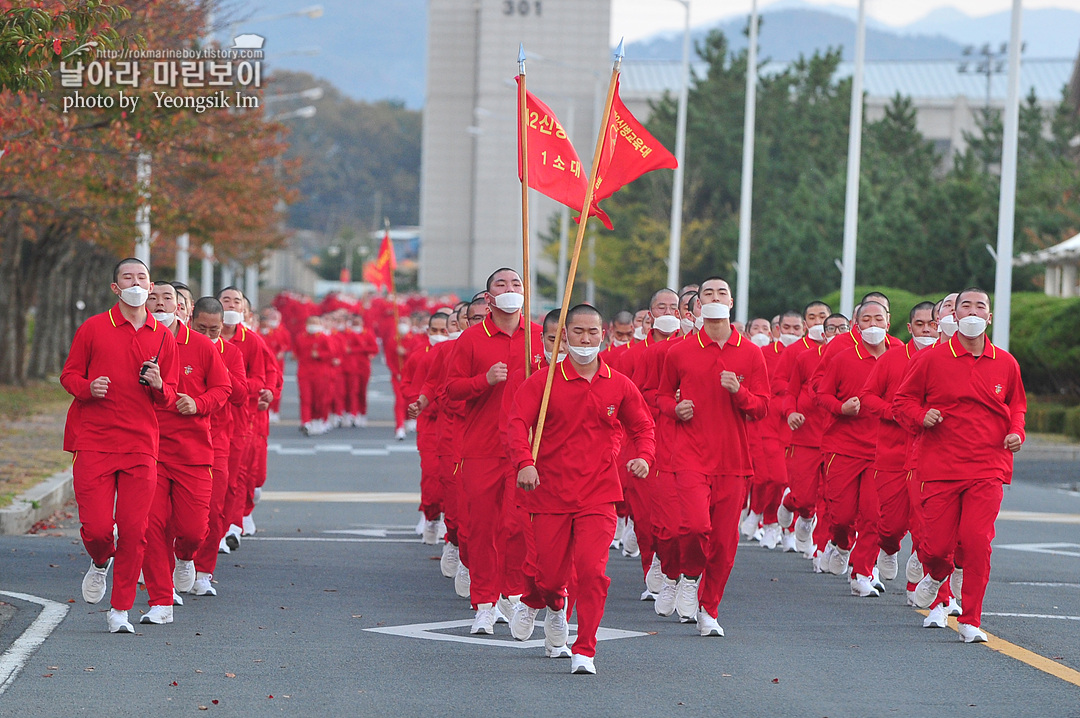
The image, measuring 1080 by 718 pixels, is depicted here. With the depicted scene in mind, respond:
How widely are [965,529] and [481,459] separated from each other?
9.06 feet

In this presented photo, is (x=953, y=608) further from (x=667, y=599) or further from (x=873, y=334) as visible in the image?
(x=873, y=334)

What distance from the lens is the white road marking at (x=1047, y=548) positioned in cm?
1421

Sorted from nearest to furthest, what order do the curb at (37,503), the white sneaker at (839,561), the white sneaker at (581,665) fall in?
the white sneaker at (581,665) < the white sneaker at (839,561) < the curb at (37,503)

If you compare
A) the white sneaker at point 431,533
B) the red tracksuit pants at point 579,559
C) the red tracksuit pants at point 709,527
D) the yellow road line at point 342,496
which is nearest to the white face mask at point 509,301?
the red tracksuit pants at point 709,527

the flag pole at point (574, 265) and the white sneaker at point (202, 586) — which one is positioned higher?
the flag pole at point (574, 265)

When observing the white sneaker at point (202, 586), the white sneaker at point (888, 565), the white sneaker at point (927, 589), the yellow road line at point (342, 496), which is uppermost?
the white sneaker at point (927, 589)

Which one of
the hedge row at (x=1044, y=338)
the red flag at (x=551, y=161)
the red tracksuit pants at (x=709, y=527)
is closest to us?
the red tracksuit pants at (x=709, y=527)

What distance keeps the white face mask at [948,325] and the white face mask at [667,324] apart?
192 cm

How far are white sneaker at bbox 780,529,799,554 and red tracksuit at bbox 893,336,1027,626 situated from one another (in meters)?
4.35

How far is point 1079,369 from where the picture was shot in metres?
27.6

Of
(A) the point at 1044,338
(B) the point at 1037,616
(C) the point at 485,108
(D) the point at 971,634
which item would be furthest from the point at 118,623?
(C) the point at 485,108

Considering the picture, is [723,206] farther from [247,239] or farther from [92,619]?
[92,619]

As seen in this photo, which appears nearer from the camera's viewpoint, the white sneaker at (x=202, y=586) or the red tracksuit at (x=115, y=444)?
the red tracksuit at (x=115, y=444)

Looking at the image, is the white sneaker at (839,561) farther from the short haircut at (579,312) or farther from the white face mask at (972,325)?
the short haircut at (579,312)
